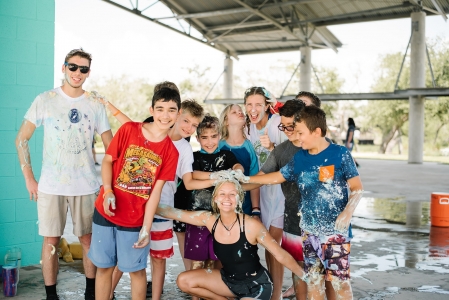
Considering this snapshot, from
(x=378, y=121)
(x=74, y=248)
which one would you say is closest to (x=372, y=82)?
(x=378, y=121)

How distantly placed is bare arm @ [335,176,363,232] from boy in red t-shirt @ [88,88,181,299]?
121 cm

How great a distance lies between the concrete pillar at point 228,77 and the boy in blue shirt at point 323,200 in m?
25.6

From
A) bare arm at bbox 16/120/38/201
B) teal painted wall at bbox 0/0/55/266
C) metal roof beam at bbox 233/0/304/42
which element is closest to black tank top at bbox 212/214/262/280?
bare arm at bbox 16/120/38/201

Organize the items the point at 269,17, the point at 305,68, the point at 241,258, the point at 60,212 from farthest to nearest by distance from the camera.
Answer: the point at 305,68 → the point at 269,17 → the point at 60,212 → the point at 241,258

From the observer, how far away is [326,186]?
3363 mm

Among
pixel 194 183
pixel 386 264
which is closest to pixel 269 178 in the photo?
pixel 194 183

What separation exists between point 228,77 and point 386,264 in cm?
2413

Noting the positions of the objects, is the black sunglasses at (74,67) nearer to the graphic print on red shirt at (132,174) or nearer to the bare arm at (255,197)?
the graphic print on red shirt at (132,174)

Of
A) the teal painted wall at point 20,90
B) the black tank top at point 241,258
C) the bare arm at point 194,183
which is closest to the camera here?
the black tank top at point 241,258

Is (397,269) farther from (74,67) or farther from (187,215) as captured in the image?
(74,67)

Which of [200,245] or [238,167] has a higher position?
[238,167]

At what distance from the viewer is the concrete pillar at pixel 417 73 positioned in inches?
808

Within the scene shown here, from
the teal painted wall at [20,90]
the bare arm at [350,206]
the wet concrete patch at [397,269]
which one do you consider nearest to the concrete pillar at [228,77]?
the wet concrete patch at [397,269]

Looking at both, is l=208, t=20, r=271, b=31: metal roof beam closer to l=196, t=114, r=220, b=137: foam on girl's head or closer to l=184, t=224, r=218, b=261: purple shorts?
l=196, t=114, r=220, b=137: foam on girl's head
